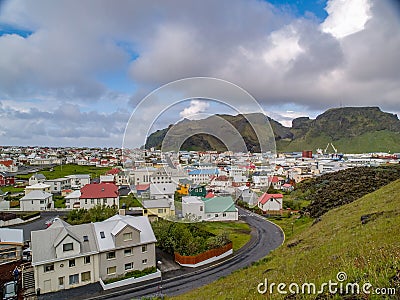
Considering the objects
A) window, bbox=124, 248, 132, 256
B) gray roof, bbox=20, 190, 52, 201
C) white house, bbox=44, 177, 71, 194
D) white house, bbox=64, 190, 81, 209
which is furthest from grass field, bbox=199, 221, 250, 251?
white house, bbox=44, 177, 71, 194

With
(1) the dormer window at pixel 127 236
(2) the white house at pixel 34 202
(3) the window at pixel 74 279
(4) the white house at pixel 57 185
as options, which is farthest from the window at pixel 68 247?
(4) the white house at pixel 57 185

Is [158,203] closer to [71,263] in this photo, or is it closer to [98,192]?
[71,263]

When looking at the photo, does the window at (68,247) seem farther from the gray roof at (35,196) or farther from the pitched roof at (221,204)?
the gray roof at (35,196)

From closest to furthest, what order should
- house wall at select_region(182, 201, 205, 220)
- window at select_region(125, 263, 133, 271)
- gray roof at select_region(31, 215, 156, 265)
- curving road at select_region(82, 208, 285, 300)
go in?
1. curving road at select_region(82, 208, 285, 300)
2. gray roof at select_region(31, 215, 156, 265)
3. window at select_region(125, 263, 133, 271)
4. house wall at select_region(182, 201, 205, 220)

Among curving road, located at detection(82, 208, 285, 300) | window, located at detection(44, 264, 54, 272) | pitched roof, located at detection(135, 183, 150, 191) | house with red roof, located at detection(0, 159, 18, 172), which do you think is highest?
house with red roof, located at detection(0, 159, 18, 172)

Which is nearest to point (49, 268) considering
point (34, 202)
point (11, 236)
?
point (11, 236)

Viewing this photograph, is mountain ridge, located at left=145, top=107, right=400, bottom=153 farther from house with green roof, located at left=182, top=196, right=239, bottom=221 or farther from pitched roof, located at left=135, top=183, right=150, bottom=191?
pitched roof, located at left=135, top=183, right=150, bottom=191

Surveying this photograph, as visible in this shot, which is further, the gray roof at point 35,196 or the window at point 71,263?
the gray roof at point 35,196
